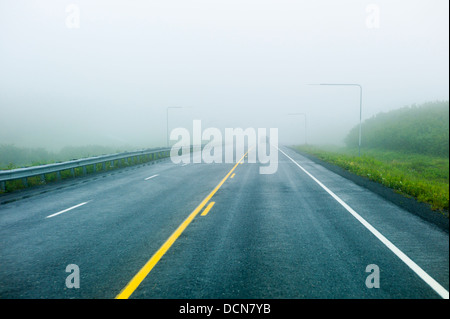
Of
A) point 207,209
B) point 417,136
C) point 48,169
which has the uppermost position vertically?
point 417,136

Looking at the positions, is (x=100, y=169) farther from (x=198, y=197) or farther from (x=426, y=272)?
(x=426, y=272)

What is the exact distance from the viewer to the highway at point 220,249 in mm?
3545

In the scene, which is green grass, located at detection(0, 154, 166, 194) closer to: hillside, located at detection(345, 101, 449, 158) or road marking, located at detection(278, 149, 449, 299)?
road marking, located at detection(278, 149, 449, 299)

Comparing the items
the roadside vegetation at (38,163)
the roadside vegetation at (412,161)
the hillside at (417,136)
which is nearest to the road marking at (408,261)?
the roadside vegetation at (412,161)

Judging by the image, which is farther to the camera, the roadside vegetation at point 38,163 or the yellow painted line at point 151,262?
the roadside vegetation at point 38,163

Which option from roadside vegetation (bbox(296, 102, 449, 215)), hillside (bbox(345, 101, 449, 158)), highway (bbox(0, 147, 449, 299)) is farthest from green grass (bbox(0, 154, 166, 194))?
hillside (bbox(345, 101, 449, 158))

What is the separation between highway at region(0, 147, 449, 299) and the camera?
3.54 meters

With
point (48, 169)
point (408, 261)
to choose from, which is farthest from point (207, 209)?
point (48, 169)

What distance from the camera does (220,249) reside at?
4.81 meters

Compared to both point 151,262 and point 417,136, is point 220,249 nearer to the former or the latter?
point 151,262

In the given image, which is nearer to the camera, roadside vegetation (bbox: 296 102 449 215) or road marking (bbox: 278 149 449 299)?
road marking (bbox: 278 149 449 299)

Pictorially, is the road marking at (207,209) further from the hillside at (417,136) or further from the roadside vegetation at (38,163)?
the hillside at (417,136)
